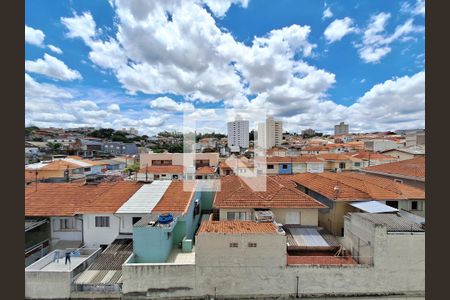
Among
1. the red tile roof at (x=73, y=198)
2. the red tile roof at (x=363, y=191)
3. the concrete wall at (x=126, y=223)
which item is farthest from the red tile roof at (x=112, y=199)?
the red tile roof at (x=363, y=191)

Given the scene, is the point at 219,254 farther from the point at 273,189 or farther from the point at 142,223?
the point at 273,189

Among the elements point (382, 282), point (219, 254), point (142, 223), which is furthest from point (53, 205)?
point (382, 282)

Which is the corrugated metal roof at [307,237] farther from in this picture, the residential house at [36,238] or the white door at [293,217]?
the residential house at [36,238]

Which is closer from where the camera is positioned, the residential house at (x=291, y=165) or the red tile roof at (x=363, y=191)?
the red tile roof at (x=363, y=191)

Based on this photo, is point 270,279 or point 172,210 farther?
point 172,210

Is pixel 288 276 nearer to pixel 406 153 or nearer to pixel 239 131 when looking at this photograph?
pixel 239 131
